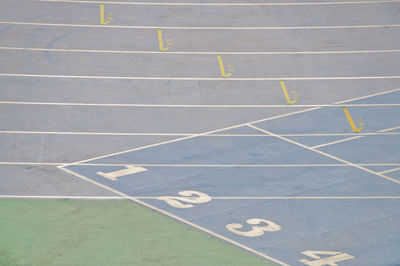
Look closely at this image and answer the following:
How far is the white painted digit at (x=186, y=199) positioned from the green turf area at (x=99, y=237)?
2.48 feet

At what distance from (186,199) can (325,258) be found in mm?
4493

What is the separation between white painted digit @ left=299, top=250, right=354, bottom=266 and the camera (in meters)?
17.9

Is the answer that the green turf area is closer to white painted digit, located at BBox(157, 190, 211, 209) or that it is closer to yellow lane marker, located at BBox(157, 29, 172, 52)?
white painted digit, located at BBox(157, 190, 211, 209)

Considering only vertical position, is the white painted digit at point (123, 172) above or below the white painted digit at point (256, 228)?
above

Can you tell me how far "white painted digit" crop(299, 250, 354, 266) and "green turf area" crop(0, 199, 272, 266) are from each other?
3.54 feet

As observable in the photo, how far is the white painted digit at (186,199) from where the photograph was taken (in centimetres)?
2064

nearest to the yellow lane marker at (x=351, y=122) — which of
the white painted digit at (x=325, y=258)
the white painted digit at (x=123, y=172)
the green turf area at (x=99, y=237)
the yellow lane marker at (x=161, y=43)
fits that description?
the white painted digit at (x=123, y=172)

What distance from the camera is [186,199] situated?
826 inches

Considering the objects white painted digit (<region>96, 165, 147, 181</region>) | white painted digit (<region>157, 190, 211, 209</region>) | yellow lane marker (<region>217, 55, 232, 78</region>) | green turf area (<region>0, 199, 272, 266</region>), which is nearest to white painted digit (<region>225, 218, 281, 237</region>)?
green turf area (<region>0, 199, 272, 266</region>)

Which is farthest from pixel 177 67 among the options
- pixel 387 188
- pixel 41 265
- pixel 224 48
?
pixel 41 265

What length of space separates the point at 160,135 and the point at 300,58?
8.11m

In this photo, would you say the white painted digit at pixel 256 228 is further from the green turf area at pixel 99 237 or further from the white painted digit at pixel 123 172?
the white painted digit at pixel 123 172

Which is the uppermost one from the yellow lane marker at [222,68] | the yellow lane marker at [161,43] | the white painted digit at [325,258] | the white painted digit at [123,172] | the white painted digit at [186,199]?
the yellow lane marker at [161,43]

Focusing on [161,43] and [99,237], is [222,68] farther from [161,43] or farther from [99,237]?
[99,237]
